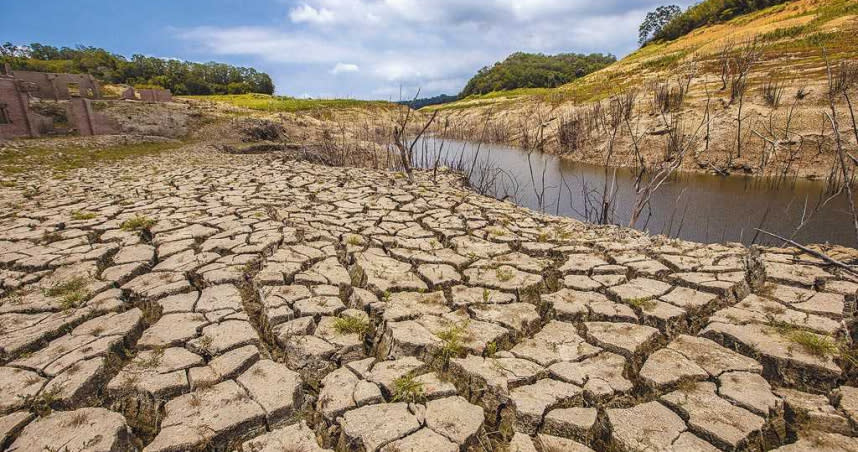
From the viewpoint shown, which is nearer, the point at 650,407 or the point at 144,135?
the point at 650,407

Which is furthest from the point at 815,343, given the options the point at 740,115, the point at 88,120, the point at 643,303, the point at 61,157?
the point at 88,120

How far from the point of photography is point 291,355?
197 cm

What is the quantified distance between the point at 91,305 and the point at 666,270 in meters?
3.77

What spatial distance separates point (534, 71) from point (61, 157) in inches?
2167

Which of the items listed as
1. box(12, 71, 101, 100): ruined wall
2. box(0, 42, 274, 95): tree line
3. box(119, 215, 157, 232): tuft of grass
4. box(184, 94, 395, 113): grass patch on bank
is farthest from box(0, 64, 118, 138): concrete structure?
box(0, 42, 274, 95): tree line

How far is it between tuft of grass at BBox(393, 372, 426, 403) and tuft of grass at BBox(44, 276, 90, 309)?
2.11 m

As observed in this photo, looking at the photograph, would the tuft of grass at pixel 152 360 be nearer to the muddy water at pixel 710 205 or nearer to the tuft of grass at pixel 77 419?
the tuft of grass at pixel 77 419

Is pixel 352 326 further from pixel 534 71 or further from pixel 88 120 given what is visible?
pixel 534 71

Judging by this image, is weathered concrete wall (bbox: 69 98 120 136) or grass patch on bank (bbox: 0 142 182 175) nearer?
grass patch on bank (bbox: 0 142 182 175)

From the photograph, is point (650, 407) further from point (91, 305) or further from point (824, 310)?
point (91, 305)

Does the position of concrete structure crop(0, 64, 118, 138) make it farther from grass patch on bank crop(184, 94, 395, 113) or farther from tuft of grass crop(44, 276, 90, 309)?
tuft of grass crop(44, 276, 90, 309)

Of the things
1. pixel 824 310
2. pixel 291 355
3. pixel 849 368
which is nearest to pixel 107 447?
pixel 291 355

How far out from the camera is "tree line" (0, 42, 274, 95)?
39469 mm

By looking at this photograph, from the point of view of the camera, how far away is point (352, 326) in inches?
85.6
